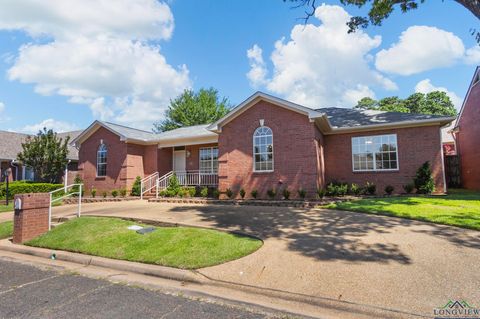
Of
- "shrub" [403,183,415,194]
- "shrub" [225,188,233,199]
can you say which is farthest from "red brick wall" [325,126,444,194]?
"shrub" [225,188,233,199]

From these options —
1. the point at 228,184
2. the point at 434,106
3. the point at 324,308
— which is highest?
the point at 434,106

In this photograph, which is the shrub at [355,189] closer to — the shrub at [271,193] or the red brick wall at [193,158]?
the shrub at [271,193]

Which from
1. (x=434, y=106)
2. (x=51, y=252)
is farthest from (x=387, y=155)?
(x=434, y=106)

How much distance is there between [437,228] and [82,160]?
811 inches

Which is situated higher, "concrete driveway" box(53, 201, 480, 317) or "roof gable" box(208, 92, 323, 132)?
"roof gable" box(208, 92, 323, 132)

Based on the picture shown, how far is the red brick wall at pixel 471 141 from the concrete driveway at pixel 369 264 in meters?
14.1

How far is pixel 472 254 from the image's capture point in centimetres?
540

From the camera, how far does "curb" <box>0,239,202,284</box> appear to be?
513cm

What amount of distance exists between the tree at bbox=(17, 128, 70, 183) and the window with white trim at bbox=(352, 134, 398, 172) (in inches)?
766

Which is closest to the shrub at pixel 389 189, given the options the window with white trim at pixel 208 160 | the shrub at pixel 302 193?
the shrub at pixel 302 193

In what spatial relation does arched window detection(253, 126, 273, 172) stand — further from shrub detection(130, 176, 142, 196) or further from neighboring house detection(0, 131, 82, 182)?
neighboring house detection(0, 131, 82, 182)

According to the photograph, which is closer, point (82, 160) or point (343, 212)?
point (343, 212)

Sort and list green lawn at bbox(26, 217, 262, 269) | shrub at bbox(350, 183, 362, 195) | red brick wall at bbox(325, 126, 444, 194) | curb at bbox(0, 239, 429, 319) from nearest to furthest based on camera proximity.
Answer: curb at bbox(0, 239, 429, 319)
green lawn at bbox(26, 217, 262, 269)
red brick wall at bbox(325, 126, 444, 194)
shrub at bbox(350, 183, 362, 195)

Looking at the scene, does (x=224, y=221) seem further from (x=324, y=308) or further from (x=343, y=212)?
(x=324, y=308)
